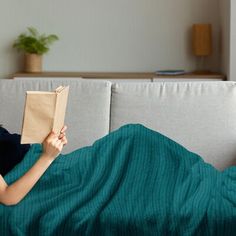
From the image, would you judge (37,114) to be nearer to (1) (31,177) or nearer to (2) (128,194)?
(1) (31,177)

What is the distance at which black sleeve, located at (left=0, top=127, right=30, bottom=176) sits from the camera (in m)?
2.14

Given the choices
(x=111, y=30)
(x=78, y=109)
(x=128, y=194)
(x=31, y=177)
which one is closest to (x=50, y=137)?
(x=31, y=177)

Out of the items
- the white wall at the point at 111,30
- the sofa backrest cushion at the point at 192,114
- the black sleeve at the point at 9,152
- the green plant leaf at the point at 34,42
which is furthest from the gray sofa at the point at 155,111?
the white wall at the point at 111,30

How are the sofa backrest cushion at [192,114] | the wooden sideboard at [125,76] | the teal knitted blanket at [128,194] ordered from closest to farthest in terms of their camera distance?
the teal knitted blanket at [128,194] < the sofa backrest cushion at [192,114] < the wooden sideboard at [125,76]

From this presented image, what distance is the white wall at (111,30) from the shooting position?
14.2 ft

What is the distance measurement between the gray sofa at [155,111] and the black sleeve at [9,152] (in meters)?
0.51

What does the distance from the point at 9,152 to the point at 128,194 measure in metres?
0.56

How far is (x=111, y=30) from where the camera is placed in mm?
4383

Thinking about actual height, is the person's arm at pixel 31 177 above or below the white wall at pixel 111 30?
below

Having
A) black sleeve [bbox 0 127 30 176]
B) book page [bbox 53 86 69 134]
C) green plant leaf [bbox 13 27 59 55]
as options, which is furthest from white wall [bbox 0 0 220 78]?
book page [bbox 53 86 69 134]

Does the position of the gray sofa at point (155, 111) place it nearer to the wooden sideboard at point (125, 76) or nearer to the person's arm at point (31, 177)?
the person's arm at point (31, 177)

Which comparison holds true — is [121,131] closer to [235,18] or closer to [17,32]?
[235,18]

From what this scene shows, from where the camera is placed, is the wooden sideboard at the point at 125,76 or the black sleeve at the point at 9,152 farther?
the wooden sideboard at the point at 125,76

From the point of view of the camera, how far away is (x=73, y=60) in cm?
445
